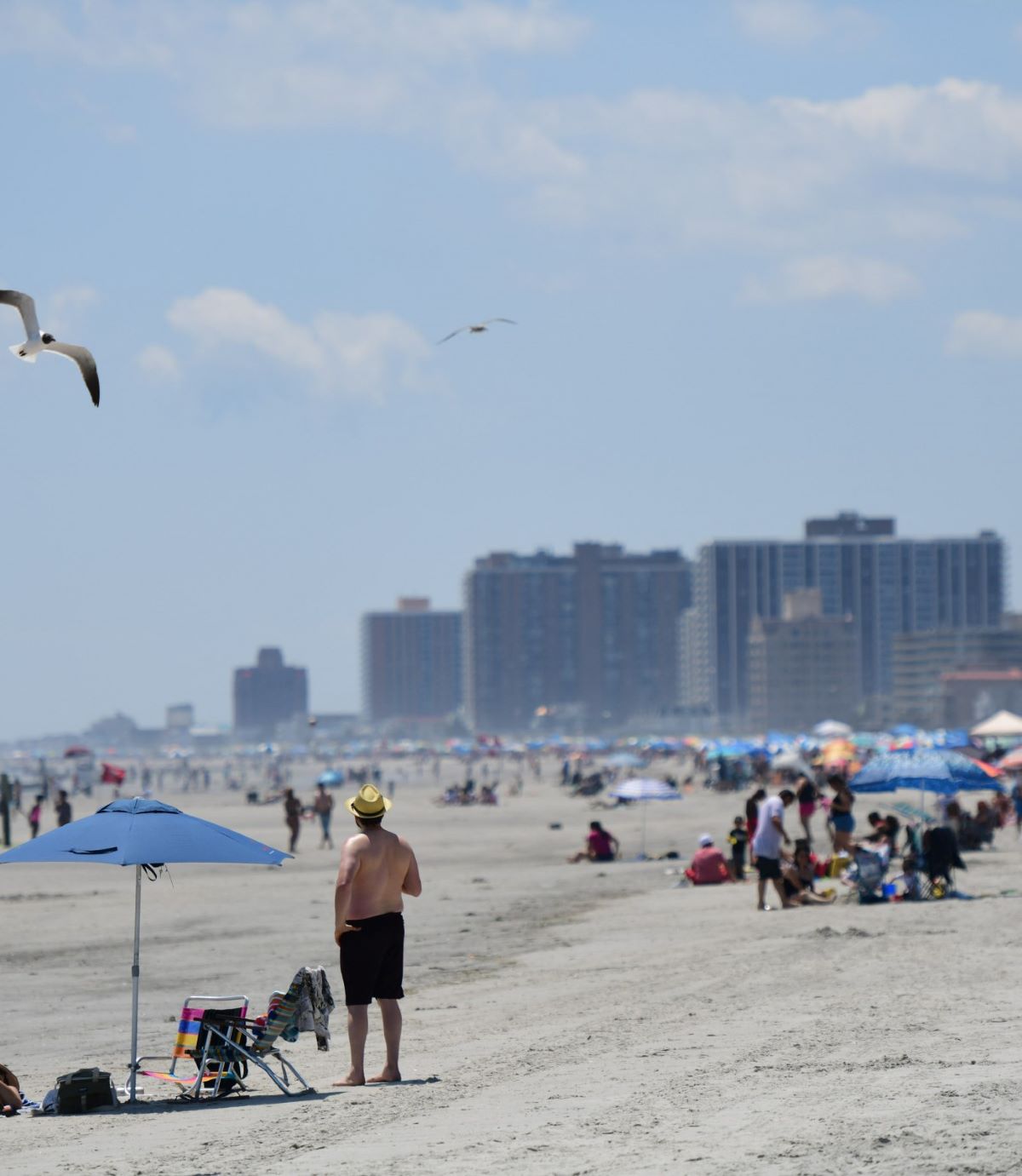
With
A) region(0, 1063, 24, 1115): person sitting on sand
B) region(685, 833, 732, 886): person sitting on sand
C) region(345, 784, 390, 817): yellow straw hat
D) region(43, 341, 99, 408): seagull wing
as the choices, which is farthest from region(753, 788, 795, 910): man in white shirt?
region(43, 341, 99, 408): seagull wing

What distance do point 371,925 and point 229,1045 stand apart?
0.92 meters

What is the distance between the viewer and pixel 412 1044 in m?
10.3

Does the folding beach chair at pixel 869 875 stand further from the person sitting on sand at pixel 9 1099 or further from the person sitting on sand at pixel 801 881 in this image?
the person sitting on sand at pixel 9 1099

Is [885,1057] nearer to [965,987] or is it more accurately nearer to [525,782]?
[965,987]

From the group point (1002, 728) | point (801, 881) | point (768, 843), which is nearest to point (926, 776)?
point (801, 881)

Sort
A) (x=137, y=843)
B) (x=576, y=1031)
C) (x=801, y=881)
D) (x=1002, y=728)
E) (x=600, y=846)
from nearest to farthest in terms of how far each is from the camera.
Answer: (x=137, y=843) → (x=576, y=1031) → (x=801, y=881) → (x=600, y=846) → (x=1002, y=728)

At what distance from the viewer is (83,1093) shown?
8367 millimetres

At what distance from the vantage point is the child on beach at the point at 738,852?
21.8 m

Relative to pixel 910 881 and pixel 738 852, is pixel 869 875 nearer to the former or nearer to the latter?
pixel 910 881

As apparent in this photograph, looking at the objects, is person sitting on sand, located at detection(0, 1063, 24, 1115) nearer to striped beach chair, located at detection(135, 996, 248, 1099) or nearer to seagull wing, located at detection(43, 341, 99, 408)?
striped beach chair, located at detection(135, 996, 248, 1099)

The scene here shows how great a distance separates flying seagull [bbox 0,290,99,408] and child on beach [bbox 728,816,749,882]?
1601cm

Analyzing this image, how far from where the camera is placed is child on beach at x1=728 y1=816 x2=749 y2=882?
21.8m

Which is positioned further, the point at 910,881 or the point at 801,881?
the point at 801,881

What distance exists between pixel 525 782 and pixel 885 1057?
8077 cm
